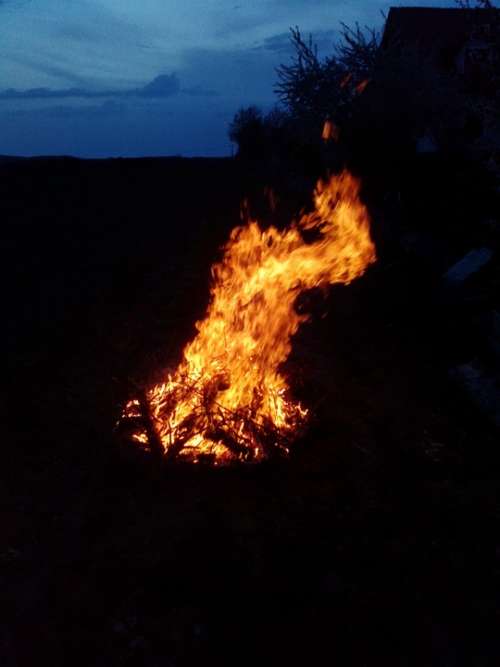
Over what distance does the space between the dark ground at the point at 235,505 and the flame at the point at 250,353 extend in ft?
0.81

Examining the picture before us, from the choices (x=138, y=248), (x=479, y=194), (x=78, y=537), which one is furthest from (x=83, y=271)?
(x=479, y=194)

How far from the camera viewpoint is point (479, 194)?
8.64 meters

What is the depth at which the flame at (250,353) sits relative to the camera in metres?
4.38

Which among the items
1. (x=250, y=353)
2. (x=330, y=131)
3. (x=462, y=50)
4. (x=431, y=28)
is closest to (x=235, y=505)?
(x=250, y=353)

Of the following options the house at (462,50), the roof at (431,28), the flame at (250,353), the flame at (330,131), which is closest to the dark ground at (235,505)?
the flame at (250,353)

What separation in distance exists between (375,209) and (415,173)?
44.6 inches

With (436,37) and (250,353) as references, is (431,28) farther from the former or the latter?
(250,353)

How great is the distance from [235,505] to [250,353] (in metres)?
1.46

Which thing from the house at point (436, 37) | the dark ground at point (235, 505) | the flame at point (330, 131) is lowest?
the dark ground at point (235, 505)

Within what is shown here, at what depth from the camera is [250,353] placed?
4.91 m

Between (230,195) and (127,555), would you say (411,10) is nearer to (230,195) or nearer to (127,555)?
(230,195)

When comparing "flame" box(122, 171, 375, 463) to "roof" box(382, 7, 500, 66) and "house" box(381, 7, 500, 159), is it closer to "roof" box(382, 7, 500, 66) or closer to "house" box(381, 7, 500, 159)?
"house" box(381, 7, 500, 159)

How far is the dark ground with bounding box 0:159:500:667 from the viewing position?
310 cm

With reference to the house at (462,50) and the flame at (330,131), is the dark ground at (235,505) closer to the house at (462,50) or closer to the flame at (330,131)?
the house at (462,50)
